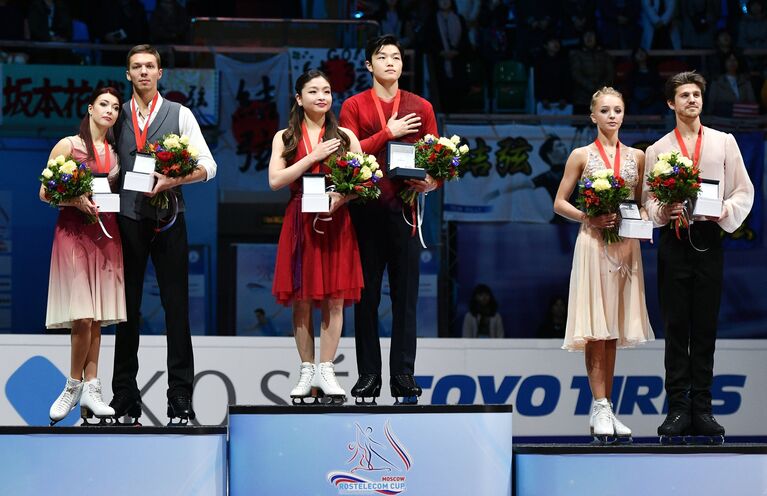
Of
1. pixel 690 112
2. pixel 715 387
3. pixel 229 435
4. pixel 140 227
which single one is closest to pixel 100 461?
pixel 229 435

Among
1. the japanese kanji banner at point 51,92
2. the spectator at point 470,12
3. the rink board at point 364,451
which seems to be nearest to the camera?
the rink board at point 364,451

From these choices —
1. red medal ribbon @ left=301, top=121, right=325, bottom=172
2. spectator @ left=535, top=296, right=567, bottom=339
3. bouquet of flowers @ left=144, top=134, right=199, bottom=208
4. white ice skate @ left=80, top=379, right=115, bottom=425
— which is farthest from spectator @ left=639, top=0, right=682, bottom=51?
white ice skate @ left=80, top=379, right=115, bottom=425

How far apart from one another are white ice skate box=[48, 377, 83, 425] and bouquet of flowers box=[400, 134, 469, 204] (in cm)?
187

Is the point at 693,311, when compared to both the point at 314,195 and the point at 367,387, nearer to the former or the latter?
the point at 367,387

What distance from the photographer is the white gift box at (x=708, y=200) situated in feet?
16.5

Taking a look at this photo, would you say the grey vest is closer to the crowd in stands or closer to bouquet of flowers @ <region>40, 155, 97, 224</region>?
bouquet of flowers @ <region>40, 155, 97, 224</region>

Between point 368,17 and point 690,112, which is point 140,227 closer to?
point 690,112

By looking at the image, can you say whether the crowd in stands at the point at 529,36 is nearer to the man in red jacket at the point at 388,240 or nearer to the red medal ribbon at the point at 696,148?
the red medal ribbon at the point at 696,148

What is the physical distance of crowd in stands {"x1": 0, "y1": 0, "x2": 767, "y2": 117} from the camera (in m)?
10.5

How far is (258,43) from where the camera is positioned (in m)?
10.2

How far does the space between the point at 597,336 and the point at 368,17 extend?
6585 mm

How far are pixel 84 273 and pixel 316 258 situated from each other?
105cm

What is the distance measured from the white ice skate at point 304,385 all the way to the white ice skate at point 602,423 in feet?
4.45

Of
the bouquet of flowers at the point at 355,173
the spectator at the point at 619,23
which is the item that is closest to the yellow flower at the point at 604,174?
the bouquet of flowers at the point at 355,173
